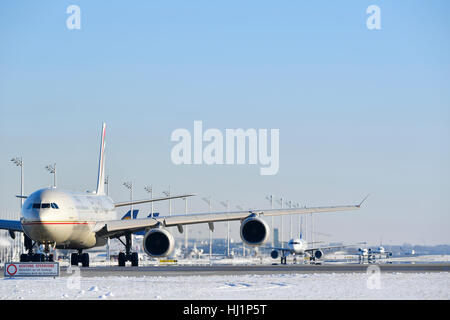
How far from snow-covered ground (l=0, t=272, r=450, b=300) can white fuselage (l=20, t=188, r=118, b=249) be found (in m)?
11.0

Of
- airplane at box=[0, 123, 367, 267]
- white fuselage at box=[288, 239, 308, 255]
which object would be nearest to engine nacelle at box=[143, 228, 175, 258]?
airplane at box=[0, 123, 367, 267]

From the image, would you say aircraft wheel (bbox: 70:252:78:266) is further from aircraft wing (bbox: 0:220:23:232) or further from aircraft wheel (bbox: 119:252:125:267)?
aircraft wing (bbox: 0:220:23:232)

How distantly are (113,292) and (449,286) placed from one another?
11.4 metres

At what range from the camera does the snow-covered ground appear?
2331 centimetres

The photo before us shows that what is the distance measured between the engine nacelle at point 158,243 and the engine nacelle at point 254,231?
413cm

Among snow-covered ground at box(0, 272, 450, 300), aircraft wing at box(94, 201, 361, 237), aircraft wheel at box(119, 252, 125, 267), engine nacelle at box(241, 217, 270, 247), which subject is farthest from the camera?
aircraft wheel at box(119, 252, 125, 267)

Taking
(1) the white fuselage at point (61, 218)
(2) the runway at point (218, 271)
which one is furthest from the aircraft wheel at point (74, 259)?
(2) the runway at point (218, 271)

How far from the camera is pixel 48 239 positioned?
43344mm

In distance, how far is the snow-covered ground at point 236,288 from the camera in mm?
23312

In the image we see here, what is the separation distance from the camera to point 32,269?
34.4 m

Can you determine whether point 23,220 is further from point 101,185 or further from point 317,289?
point 317,289

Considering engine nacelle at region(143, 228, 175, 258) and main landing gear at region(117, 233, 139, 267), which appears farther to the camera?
main landing gear at region(117, 233, 139, 267)

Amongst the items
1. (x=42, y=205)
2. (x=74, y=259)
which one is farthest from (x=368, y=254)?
(x=42, y=205)
